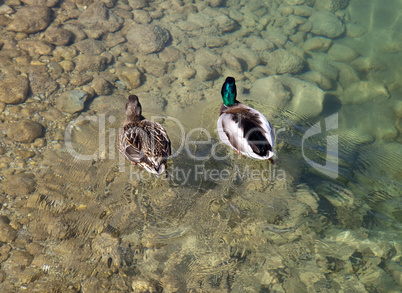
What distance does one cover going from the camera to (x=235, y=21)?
333 inches

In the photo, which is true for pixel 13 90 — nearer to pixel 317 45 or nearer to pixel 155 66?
pixel 155 66

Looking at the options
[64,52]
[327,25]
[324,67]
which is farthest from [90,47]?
[327,25]

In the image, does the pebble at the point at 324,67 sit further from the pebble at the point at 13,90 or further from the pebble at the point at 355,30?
the pebble at the point at 13,90

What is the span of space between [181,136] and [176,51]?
3081 mm

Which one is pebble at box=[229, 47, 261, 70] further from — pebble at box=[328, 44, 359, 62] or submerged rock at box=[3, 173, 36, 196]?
submerged rock at box=[3, 173, 36, 196]

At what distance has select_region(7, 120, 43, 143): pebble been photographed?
479 centimetres

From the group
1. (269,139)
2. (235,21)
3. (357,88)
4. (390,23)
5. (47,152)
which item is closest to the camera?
(269,139)

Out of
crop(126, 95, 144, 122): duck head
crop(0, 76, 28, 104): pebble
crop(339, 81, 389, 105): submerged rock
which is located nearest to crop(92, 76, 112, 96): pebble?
crop(0, 76, 28, 104): pebble

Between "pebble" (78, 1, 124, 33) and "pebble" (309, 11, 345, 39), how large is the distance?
5723mm

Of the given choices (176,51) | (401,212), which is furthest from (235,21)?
(401,212)

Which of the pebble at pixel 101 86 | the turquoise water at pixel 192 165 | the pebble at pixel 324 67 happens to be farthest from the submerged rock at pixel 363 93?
the pebble at pixel 101 86

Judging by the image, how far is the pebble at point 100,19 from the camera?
23.9 feet

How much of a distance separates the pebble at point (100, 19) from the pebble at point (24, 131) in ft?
11.4

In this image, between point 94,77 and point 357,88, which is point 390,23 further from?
point 94,77
